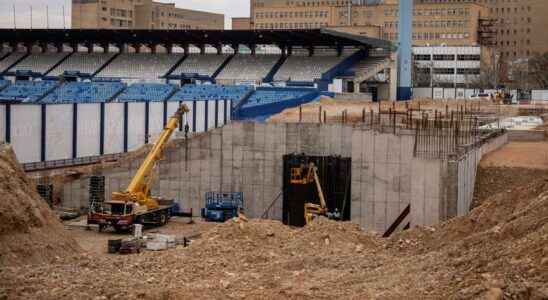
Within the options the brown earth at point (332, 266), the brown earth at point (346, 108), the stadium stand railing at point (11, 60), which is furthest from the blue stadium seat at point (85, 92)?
the brown earth at point (332, 266)

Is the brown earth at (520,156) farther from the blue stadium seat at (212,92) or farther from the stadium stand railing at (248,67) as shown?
the stadium stand railing at (248,67)

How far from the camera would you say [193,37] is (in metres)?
81.2

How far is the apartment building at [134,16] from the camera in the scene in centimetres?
14062

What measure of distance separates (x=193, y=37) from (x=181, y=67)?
2.84 meters

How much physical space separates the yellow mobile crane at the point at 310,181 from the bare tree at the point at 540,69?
82008mm

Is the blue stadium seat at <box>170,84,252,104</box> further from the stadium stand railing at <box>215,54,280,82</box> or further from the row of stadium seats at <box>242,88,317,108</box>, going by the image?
the stadium stand railing at <box>215,54,280,82</box>

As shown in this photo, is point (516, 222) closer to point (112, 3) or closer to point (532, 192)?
point (532, 192)

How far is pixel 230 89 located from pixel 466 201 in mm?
37406

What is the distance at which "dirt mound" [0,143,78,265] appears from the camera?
21.4 metres

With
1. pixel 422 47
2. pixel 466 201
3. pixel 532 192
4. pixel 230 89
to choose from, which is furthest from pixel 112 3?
pixel 532 192

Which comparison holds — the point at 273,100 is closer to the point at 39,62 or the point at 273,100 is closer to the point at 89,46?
the point at 89,46

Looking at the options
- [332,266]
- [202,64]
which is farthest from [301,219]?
[202,64]

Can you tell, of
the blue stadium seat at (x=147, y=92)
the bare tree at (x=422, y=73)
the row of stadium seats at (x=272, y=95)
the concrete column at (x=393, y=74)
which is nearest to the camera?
the row of stadium seats at (x=272, y=95)

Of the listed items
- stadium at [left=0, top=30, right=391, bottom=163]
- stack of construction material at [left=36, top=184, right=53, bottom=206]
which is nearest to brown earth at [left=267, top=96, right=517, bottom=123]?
stadium at [left=0, top=30, right=391, bottom=163]
